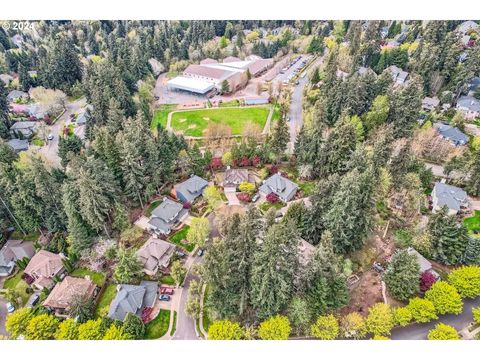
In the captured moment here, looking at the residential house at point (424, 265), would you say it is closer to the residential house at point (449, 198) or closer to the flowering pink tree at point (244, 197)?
the residential house at point (449, 198)

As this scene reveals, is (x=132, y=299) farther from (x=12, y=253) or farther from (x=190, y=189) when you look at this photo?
(x=12, y=253)

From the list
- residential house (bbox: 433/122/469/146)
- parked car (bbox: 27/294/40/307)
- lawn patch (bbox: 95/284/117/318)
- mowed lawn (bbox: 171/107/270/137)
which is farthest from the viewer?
mowed lawn (bbox: 171/107/270/137)

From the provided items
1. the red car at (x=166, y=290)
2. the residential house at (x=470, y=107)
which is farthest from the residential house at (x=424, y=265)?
the residential house at (x=470, y=107)

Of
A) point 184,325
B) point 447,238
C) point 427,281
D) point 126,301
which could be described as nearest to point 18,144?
point 126,301

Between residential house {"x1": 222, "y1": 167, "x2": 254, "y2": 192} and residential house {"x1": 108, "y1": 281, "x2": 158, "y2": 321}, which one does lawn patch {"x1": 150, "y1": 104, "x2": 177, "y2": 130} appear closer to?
residential house {"x1": 222, "y1": 167, "x2": 254, "y2": 192}

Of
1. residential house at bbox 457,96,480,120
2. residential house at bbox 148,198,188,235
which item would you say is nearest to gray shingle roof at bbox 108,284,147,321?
residential house at bbox 148,198,188,235

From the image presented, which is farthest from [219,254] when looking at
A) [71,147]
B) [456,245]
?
[71,147]

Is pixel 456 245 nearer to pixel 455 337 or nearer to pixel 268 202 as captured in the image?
pixel 455 337
